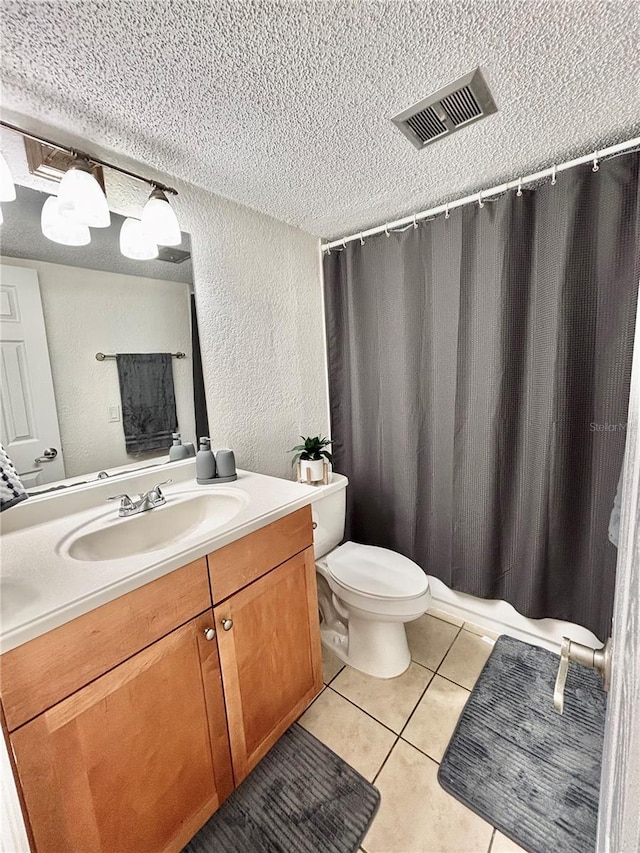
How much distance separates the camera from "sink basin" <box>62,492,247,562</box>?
0.98 m

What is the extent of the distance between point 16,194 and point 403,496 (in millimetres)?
1882

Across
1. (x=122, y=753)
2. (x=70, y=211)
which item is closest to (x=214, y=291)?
(x=70, y=211)

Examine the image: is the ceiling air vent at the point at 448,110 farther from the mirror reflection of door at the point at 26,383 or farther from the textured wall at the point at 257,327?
the mirror reflection of door at the point at 26,383

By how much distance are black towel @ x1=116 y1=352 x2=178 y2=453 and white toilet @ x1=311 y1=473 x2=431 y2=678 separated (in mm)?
671

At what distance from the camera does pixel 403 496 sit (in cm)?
183

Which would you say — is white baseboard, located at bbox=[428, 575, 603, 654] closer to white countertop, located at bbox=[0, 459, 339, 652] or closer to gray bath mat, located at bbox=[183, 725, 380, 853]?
gray bath mat, located at bbox=[183, 725, 380, 853]

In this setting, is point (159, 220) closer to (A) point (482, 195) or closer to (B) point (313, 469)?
(B) point (313, 469)

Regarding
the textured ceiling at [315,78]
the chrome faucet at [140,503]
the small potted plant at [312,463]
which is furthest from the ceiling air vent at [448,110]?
the chrome faucet at [140,503]

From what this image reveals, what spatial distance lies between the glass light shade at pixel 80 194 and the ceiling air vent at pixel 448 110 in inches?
37.2

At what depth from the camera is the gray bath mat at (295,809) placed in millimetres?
975

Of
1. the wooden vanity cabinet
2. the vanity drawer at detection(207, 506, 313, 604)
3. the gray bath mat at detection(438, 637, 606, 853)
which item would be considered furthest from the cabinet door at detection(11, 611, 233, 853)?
the gray bath mat at detection(438, 637, 606, 853)

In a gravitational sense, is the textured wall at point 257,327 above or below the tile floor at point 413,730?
above

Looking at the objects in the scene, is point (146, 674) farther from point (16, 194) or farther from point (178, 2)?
point (178, 2)

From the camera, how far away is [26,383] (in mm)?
1021
